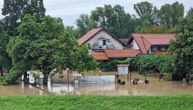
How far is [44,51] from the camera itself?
31.0 meters

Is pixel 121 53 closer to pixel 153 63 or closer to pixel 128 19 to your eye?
pixel 153 63

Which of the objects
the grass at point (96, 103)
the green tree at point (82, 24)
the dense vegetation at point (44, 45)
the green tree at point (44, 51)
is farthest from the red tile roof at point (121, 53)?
the grass at point (96, 103)

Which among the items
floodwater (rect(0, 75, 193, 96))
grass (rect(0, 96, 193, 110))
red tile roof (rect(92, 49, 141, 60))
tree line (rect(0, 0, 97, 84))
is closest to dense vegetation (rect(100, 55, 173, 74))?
red tile roof (rect(92, 49, 141, 60))

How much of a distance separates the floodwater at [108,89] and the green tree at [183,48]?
4.34 feet

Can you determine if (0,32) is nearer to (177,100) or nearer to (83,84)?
(83,84)

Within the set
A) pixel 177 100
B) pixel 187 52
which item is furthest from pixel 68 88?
pixel 177 100

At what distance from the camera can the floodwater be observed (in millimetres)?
26859

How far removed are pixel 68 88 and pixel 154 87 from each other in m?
5.80

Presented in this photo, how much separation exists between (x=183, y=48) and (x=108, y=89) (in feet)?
23.6

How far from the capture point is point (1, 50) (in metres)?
35.6

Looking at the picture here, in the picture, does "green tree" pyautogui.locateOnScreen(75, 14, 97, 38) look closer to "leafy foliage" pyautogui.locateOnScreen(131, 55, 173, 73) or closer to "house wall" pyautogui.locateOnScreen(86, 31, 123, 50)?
"house wall" pyautogui.locateOnScreen(86, 31, 123, 50)

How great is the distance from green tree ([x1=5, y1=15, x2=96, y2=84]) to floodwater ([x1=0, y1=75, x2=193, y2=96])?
1381 millimetres

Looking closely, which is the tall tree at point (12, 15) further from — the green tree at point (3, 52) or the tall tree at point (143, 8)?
the tall tree at point (143, 8)

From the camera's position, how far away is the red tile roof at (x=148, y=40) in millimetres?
46062
